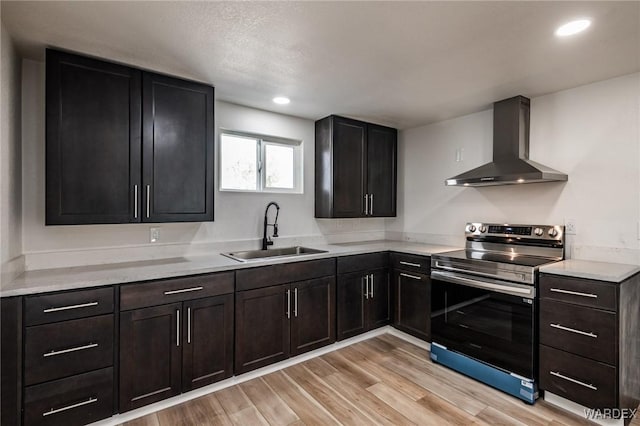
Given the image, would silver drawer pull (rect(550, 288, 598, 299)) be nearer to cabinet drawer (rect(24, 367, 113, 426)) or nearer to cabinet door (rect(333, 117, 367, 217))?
cabinet door (rect(333, 117, 367, 217))

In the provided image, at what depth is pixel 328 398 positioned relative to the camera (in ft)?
7.55

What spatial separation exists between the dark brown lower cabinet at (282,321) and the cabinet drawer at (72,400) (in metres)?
0.85

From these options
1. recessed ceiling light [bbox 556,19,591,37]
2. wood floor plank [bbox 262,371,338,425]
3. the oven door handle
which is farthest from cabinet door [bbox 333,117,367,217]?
recessed ceiling light [bbox 556,19,591,37]

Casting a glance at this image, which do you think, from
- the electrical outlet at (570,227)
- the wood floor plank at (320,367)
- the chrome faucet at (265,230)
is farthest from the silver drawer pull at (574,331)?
the chrome faucet at (265,230)

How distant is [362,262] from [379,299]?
19.3 inches

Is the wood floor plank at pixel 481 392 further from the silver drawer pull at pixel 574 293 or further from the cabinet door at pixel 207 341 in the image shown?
the cabinet door at pixel 207 341

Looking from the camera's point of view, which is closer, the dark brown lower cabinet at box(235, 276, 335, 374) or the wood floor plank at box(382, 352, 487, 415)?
the wood floor plank at box(382, 352, 487, 415)

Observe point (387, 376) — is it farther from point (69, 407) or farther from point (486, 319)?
point (69, 407)

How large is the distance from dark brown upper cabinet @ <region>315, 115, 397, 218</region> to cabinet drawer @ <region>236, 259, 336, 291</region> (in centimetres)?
70

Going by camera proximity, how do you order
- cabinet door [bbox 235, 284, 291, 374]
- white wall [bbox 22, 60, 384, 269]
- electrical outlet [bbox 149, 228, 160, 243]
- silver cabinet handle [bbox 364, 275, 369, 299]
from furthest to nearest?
1. silver cabinet handle [bbox 364, 275, 369, 299]
2. electrical outlet [bbox 149, 228, 160, 243]
3. cabinet door [bbox 235, 284, 291, 374]
4. white wall [bbox 22, 60, 384, 269]

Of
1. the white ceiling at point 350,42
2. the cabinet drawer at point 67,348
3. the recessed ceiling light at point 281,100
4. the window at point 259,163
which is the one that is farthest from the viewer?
the window at point 259,163

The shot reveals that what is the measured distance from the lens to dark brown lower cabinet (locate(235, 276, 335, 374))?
97.7 inches

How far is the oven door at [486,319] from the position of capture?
2277mm

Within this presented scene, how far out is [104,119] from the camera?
2145 mm
